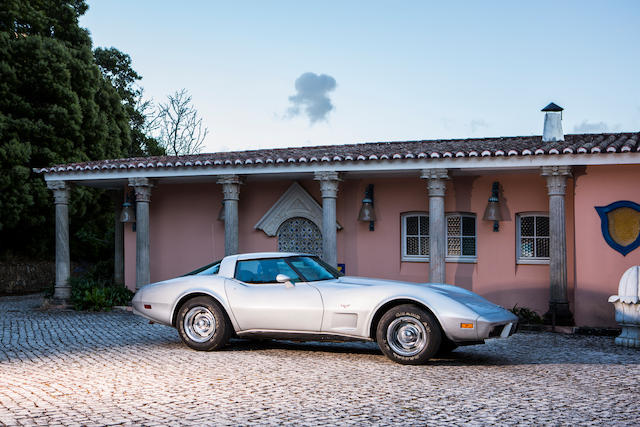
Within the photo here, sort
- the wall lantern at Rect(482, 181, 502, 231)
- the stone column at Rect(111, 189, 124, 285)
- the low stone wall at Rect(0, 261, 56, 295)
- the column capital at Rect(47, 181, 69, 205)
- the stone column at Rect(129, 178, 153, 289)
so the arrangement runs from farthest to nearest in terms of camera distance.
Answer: the low stone wall at Rect(0, 261, 56, 295) < the stone column at Rect(111, 189, 124, 285) < the column capital at Rect(47, 181, 69, 205) < the stone column at Rect(129, 178, 153, 289) < the wall lantern at Rect(482, 181, 502, 231)

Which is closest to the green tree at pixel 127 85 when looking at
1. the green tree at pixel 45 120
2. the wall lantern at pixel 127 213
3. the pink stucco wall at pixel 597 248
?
the green tree at pixel 45 120

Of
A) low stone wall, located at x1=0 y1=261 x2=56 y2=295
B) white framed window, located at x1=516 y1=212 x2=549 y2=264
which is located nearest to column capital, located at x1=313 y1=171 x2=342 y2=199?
white framed window, located at x1=516 y1=212 x2=549 y2=264

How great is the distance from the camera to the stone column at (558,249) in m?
12.2

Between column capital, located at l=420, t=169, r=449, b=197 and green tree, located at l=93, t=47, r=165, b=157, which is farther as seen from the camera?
green tree, located at l=93, t=47, r=165, b=157

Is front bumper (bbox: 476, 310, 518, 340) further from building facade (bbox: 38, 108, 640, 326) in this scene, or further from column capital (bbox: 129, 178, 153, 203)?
column capital (bbox: 129, 178, 153, 203)

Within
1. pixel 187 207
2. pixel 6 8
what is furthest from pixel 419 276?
pixel 6 8

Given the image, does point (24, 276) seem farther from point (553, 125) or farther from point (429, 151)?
point (553, 125)

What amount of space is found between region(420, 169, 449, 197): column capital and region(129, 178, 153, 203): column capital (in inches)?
246

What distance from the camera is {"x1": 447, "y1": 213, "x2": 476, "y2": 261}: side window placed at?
14.5m

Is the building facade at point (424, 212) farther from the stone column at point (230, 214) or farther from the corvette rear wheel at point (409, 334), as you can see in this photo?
the corvette rear wheel at point (409, 334)

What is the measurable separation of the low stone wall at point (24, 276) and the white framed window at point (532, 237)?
14.8 metres

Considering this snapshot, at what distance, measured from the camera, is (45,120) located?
22.3 m

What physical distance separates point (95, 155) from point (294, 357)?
58.6ft

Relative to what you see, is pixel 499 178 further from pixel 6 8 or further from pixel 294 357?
pixel 6 8
